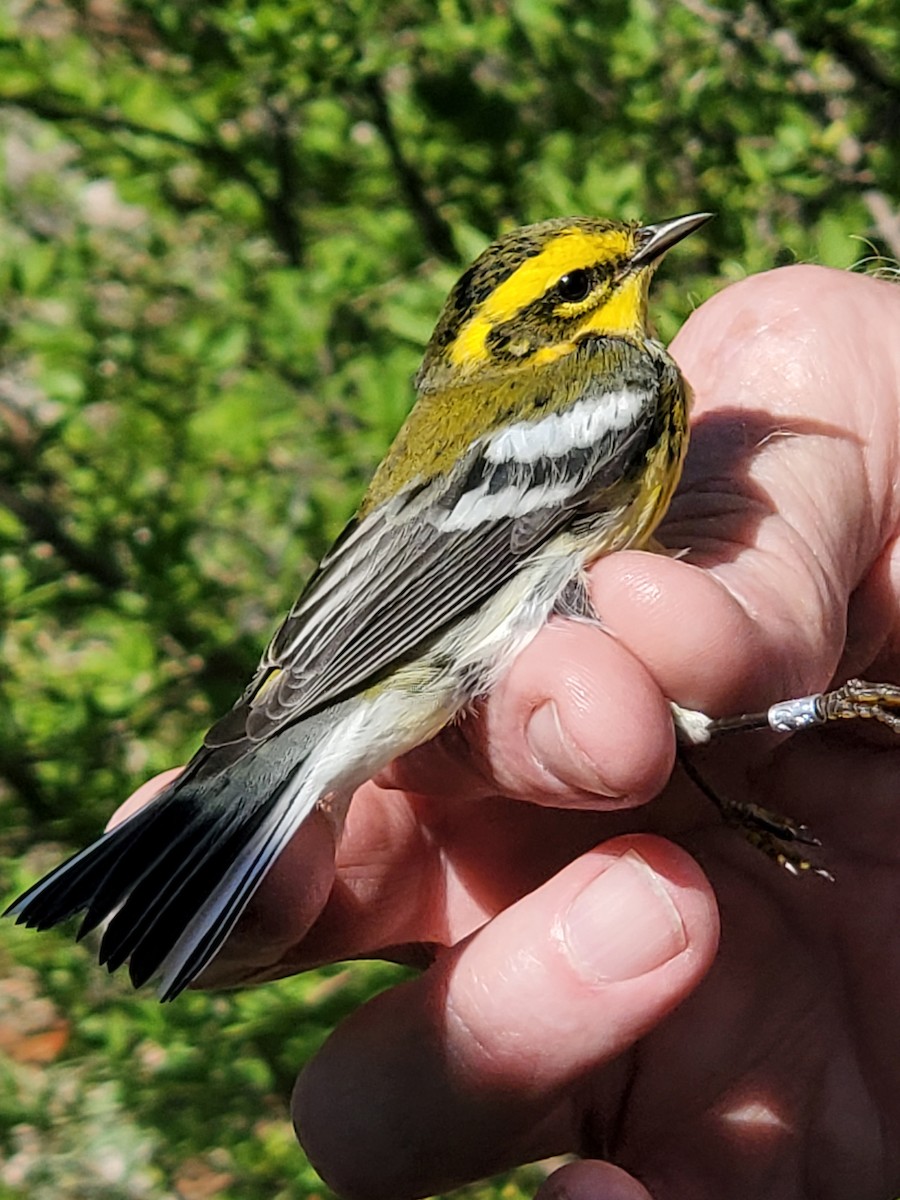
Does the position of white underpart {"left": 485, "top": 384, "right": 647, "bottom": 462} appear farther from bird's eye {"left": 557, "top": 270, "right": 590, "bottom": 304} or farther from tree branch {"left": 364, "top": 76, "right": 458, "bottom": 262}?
tree branch {"left": 364, "top": 76, "right": 458, "bottom": 262}

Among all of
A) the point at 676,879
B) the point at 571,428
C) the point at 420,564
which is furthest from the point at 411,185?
the point at 676,879

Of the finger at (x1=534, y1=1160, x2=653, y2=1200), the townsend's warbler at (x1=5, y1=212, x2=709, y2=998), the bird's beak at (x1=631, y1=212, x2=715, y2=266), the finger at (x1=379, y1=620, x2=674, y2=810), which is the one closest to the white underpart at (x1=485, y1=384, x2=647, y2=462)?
the townsend's warbler at (x1=5, y1=212, x2=709, y2=998)

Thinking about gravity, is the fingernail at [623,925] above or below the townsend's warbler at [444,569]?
below

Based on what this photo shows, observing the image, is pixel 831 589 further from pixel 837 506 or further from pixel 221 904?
pixel 221 904

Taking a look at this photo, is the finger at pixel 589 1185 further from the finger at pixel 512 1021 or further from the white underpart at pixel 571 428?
the white underpart at pixel 571 428

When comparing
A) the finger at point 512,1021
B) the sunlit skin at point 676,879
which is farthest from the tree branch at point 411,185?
the finger at point 512,1021

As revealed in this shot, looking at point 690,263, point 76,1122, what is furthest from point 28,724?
point 690,263
